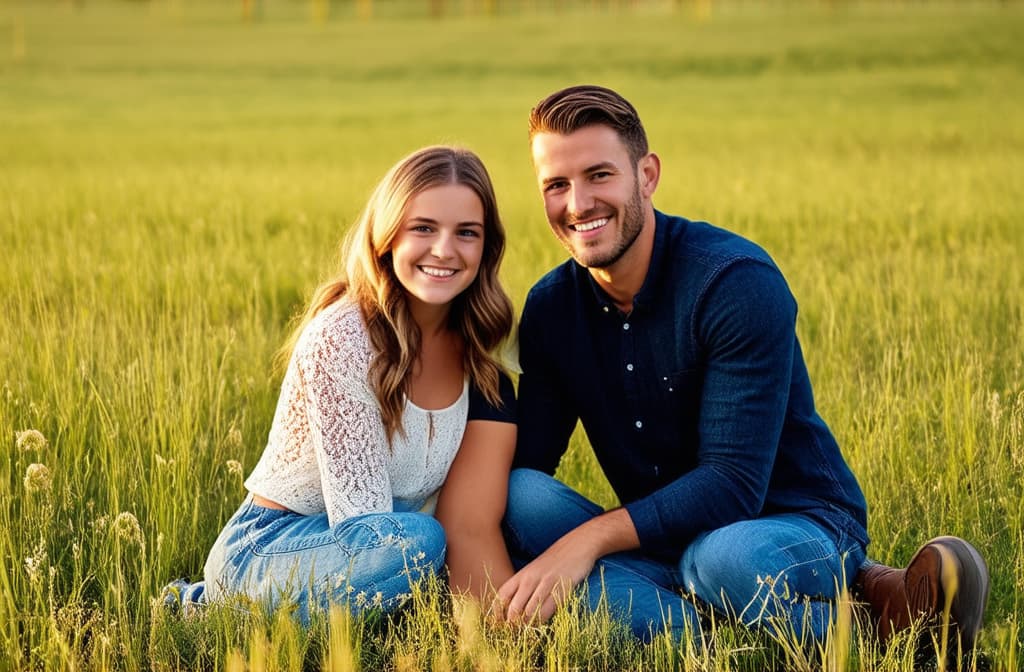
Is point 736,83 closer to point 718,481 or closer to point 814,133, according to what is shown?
point 814,133

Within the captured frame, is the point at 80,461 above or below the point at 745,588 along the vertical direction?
above

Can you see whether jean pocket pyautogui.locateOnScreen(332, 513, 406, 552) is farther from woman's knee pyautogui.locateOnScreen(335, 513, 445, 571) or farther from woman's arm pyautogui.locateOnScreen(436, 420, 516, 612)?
woman's arm pyautogui.locateOnScreen(436, 420, 516, 612)

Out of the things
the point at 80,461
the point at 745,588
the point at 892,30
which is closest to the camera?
the point at 745,588

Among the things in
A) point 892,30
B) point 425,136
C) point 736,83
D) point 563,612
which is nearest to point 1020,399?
point 563,612

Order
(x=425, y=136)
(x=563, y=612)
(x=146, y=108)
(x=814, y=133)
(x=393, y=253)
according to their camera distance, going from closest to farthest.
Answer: (x=563, y=612)
(x=393, y=253)
(x=814, y=133)
(x=425, y=136)
(x=146, y=108)

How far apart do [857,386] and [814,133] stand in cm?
1304

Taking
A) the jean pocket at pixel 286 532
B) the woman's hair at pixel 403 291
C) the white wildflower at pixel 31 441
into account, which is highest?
the woman's hair at pixel 403 291

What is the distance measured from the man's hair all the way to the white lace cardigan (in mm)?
816

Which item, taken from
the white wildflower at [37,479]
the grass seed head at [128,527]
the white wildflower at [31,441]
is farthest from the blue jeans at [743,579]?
the white wildflower at [31,441]

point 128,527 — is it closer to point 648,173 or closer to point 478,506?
point 478,506

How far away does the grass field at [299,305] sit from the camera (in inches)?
123

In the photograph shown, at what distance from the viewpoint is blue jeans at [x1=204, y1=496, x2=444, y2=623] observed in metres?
3.28

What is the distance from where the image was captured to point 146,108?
25.3 meters

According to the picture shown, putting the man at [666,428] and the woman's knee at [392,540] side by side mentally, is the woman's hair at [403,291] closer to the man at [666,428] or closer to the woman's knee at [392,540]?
the man at [666,428]
